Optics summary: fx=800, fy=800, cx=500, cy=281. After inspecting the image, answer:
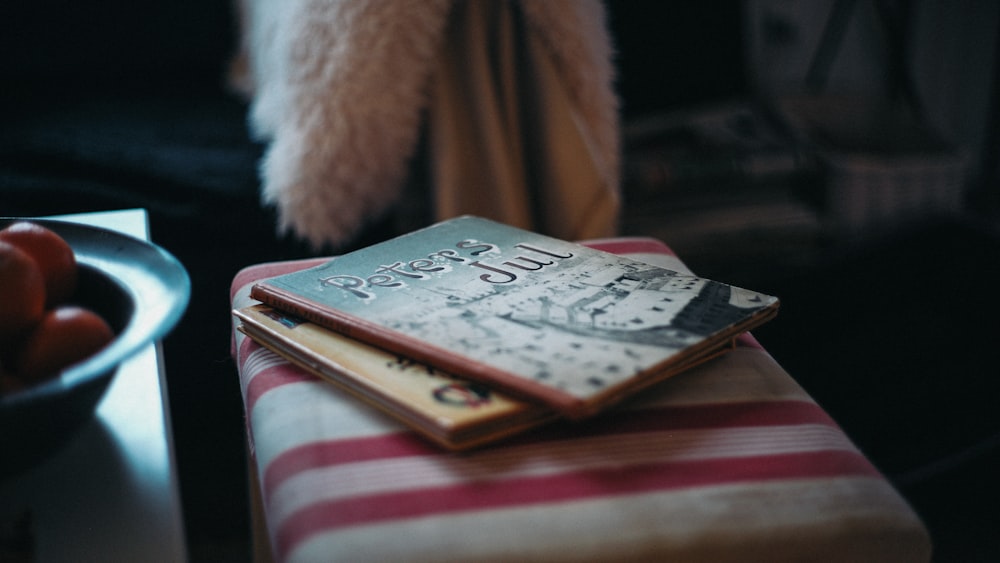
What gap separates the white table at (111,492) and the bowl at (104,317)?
0.03 m

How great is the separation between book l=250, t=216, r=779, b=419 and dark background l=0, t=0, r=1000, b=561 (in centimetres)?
20

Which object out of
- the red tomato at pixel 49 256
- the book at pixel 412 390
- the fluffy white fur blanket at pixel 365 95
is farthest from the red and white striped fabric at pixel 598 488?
the fluffy white fur blanket at pixel 365 95

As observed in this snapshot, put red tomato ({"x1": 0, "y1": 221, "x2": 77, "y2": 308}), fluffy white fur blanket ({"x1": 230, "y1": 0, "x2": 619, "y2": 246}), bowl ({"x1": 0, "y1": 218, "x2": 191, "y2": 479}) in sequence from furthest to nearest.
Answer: fluffy white fur blanket ({"x1": 230, "y1": 0, "x2": 619, "y2": 246})
red tomato ({"x1": 0, "y1": 221, "x2": 77, "y2": 308})
bowl ({"x1": 0, "y1": 218, "x2": 191, "y2": 479})

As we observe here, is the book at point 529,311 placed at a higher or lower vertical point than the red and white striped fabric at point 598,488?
higher

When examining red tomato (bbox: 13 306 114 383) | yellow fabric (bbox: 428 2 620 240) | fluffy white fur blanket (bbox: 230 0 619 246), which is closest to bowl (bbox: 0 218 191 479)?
red tomato (bbox: 13 306 114 383)

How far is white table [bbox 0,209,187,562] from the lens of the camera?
36cm

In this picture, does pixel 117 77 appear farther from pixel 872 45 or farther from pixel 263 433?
pixel 872 45

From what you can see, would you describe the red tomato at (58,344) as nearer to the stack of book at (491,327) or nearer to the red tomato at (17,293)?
the red tomato at (17,293)

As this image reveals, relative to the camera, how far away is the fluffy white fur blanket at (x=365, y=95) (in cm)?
95

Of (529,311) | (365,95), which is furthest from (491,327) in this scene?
(365,95)

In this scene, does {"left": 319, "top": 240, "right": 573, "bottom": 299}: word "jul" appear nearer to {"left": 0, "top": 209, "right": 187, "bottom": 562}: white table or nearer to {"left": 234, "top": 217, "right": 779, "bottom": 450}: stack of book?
{"left": 234, "top": 217, "right": 779, "bottom": 450}: stack of book

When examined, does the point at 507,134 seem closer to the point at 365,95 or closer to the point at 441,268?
the point at 365,95

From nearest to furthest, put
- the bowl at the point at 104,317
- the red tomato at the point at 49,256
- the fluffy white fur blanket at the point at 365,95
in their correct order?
1. the bowl at the point at 104,317
2. the red tomato at the point at 49,256
3. the fluffy white fur blanket at the point at 365,95

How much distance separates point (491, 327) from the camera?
47cm
